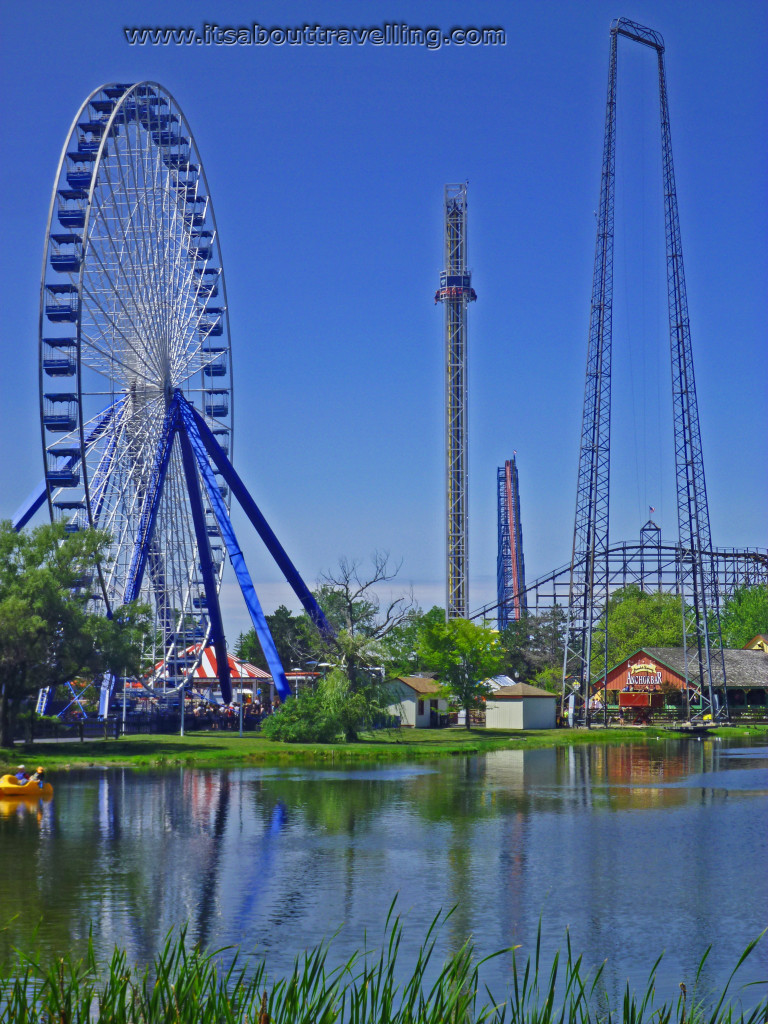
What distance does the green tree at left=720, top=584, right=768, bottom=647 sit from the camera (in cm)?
12388

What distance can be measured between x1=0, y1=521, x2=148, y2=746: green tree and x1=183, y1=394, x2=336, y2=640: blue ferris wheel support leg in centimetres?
908

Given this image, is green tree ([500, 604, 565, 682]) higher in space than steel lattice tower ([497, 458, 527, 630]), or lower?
lower

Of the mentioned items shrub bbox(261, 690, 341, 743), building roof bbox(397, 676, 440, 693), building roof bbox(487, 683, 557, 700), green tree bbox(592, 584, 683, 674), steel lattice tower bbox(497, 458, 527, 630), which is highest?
steel lattice tower bbox(497, 458, 527, 630)

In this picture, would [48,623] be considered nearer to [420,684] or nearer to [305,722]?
[305,722]

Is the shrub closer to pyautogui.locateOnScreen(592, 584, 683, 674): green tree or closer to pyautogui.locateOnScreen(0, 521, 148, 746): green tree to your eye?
pyautogui.locateOnScreen(0, 521, 148, 746): green tree

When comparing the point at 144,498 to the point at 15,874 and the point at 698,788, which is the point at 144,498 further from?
the point at 15,874

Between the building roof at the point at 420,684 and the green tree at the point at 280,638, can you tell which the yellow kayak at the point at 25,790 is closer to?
the building roof at the point at 420,684

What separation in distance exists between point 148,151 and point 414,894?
132 feet

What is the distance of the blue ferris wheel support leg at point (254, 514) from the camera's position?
182 feet

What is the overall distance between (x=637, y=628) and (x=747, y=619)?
31067mm

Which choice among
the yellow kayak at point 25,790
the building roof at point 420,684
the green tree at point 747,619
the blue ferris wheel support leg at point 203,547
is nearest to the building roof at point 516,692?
the building roof at point 420,684

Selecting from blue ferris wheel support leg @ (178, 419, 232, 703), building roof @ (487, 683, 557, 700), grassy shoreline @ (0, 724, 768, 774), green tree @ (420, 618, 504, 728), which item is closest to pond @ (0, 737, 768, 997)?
grassy shoreline @ (0, 724, 768, 774)

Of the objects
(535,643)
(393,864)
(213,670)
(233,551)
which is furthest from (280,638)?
(393,864)

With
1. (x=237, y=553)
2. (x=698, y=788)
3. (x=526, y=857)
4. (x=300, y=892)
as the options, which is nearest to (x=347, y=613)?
(x=237, y=553)
